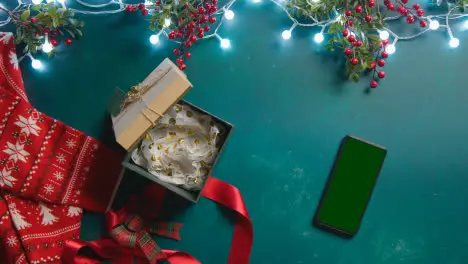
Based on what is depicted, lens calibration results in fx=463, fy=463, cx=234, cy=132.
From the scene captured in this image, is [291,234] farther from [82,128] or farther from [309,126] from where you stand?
[82,128]

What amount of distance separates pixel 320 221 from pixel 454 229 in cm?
36

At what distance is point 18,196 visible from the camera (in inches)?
44.9

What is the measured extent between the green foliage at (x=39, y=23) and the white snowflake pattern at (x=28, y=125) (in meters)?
0.17

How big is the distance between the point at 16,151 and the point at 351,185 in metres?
0.84

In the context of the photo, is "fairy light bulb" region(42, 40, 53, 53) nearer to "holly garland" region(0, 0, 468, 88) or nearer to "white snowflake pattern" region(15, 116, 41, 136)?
"holly garland" region(0, 0, 468, 88)

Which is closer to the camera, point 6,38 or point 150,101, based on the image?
point 150,101

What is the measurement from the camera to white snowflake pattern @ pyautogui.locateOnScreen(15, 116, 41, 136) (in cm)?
113

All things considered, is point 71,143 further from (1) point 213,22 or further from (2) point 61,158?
(1) point 213,22

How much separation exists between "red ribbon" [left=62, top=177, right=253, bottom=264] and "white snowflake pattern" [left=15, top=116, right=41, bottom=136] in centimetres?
28

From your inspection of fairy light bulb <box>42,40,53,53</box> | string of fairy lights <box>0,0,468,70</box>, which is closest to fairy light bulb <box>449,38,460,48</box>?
string of fairy lights <box>0,0,468,70</box>

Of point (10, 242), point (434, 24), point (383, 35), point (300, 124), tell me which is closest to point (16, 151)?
point (10, 242)

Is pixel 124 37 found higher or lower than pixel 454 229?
higher

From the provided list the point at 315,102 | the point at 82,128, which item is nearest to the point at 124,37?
the point at 82,128

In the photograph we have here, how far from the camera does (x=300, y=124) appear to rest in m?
1.22
